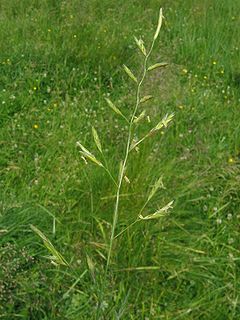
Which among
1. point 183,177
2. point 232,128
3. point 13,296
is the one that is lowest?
point 232,128

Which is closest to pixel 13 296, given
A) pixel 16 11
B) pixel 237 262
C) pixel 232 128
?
pixel 237 262

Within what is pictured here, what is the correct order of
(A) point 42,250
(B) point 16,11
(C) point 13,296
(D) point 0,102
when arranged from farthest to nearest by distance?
(B) point 16,11 → (D) point 0,102 → (A) point 42,250 → (C) point 13,296

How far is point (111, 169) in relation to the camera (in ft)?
8.14

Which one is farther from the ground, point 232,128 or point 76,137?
point 76,137

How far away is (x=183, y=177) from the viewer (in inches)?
98.3

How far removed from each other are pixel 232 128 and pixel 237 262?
110 centimetres

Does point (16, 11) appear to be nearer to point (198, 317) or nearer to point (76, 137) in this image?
point (76, 137)

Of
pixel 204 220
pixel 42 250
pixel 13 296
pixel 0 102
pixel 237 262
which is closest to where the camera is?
pixel 13 296

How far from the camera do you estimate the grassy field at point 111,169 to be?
1.97 m

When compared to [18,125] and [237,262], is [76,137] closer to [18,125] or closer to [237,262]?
[18,125]

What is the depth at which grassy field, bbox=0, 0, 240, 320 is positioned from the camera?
6.47 ft

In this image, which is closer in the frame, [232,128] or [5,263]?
[5,263]

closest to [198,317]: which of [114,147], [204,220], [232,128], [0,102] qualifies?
[204,220]

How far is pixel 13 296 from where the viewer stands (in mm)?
1869
